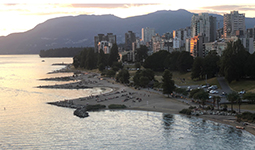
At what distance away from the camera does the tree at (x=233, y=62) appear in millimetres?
60650

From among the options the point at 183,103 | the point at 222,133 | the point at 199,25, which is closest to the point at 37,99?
the point at 183,103

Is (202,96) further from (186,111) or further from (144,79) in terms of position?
(144,79)

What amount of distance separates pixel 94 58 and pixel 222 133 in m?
103

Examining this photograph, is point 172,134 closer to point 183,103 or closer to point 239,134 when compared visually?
point 239,134

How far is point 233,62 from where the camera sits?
61.7 meters

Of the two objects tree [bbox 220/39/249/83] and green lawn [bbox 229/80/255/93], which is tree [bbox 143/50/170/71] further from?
green lawn [bbox 229/80/255/93]

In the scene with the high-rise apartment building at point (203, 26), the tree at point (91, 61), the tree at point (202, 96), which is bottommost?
the tree at point (202, 96)

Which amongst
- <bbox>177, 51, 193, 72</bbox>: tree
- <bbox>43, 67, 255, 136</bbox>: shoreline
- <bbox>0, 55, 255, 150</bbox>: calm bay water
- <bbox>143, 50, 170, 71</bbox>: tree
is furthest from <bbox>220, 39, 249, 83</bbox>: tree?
<bbox>143, 50, 170, 71</bbox>: tree

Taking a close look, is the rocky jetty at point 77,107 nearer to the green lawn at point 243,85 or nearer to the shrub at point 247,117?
the shrub at point 247,117

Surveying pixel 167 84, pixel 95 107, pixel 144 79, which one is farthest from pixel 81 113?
pixel 144 79

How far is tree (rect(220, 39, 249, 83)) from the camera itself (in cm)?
6065

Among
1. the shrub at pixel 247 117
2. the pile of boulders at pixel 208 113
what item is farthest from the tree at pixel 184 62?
the shrub at pixel 247 117

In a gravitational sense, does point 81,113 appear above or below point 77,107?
above

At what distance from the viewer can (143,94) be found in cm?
6203
